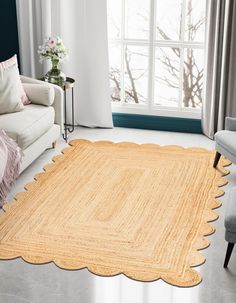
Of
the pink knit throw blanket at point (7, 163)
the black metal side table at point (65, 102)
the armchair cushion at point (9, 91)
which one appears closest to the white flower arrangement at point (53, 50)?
the black metal side table at point (65, 102)

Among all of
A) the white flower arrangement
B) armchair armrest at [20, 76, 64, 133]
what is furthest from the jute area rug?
the white flower arrangement

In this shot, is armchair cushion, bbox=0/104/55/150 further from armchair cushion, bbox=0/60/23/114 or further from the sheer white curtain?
the sheer white curtain

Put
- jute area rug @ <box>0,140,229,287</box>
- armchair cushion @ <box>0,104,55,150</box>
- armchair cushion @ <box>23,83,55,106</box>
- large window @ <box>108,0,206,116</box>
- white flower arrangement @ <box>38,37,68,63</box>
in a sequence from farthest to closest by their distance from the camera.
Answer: large window @ <box>108,0,206,116</box>
white flower arrangement @ <box>38,37,68,63</box>
armchair cushion @ <box>23,83,55,106</box>
armchair cushion @ <box>0,104,55,150</box>
jute area rug @ <box>0,140,229,287</box>

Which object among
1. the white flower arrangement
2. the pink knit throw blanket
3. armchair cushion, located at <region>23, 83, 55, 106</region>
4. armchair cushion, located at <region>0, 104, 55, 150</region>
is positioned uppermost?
the white flower arrangement

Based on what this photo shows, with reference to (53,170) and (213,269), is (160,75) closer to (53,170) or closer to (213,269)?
(53,170)

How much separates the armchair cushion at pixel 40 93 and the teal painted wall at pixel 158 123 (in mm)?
1077

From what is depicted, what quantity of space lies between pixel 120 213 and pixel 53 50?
6.88 ft

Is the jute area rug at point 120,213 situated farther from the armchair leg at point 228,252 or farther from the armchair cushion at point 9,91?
the armchair cushion at point 9,91

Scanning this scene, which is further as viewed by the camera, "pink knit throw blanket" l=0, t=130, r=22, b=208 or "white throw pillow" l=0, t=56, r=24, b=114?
"white throw pillow" l=0, t=56, r=24, b=114

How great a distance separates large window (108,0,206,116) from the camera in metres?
5.95

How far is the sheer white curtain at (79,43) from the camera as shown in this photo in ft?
19.7

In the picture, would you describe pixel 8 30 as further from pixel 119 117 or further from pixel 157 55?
pixel 157 55

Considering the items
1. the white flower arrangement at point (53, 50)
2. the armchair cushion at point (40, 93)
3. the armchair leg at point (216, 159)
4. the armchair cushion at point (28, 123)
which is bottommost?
the armchair leg at point (216, 159)

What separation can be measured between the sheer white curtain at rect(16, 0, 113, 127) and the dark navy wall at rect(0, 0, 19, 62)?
67 millimetres
